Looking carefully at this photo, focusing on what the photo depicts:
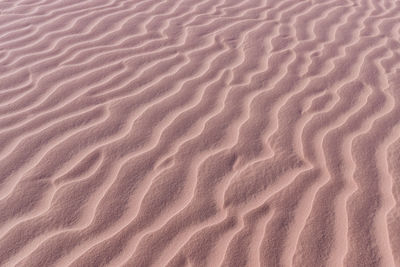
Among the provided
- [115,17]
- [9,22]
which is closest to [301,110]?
[115,17]

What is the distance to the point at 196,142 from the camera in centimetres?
325

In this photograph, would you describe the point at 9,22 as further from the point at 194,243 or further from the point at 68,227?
the point at 194,243

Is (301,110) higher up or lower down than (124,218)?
lower down

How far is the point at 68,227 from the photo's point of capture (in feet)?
8.46

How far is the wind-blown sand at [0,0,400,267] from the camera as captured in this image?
2.53m

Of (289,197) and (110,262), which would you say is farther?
(289,197)

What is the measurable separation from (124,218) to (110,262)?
0.30 m

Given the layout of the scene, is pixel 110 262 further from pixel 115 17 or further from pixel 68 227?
pixel 115 17

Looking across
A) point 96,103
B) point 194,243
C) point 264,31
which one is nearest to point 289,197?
point 194,243

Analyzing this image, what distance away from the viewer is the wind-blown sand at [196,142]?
2.53 metres

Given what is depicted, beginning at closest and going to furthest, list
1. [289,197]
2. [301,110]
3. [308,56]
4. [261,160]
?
[289,197]
[261,160]
[301,110]
[308,56]

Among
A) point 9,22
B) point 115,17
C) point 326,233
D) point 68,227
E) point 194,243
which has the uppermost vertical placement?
point 9,22

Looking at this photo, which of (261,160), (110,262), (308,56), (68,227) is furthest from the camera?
(308,56)

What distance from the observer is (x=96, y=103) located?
12.0ft
